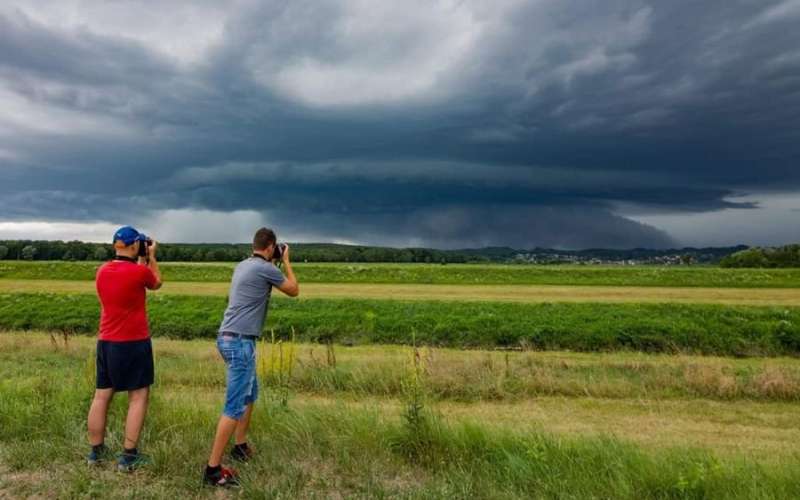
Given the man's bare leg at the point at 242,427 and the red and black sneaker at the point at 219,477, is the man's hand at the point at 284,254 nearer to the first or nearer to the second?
the man's bare leg at the point at 242,427

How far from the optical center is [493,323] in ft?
73.5

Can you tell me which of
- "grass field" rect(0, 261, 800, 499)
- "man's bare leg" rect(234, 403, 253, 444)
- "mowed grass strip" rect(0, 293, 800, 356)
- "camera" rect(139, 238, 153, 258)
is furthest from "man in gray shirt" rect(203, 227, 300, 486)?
"mowed grass strip" rect(0, 293, 800, 356)

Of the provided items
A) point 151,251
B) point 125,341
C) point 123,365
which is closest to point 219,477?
point 123,365

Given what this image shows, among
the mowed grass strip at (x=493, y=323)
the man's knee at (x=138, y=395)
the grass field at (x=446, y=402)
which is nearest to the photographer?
the grass field at (x=446, y=402)

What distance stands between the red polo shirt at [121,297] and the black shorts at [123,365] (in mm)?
83

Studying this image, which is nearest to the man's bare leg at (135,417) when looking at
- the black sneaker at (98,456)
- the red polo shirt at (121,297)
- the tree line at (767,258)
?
the black sneaker at (98,456)

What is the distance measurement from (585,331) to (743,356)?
475 centimetres

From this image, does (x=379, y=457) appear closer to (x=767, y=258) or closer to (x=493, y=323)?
(x=493, y=323)

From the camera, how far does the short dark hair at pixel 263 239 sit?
5996mm

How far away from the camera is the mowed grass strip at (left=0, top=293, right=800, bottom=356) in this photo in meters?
20.7

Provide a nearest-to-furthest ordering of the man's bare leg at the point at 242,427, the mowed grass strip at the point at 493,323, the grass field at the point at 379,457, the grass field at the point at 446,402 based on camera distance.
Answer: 1. the grass field at the point at 379,457
2. the grass field at the point at 446,402
3. the man's bare leg at the point at 242,427
4. the mowed grass strip at the point at 493,323

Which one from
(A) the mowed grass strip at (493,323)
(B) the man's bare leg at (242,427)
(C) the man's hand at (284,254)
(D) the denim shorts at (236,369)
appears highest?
(C) the man's hand at (284,254)

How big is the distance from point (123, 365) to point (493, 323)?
57.6 ft

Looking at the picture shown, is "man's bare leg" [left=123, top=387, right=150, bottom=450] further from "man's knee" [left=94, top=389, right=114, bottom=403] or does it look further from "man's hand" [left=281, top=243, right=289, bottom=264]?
"man's hand" [left=281, top=243, right=289, bottom=264]
